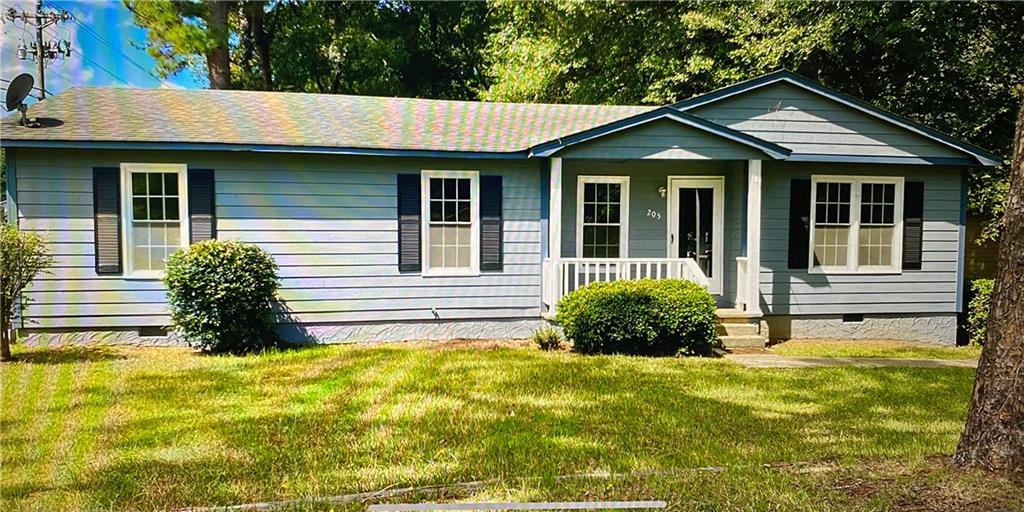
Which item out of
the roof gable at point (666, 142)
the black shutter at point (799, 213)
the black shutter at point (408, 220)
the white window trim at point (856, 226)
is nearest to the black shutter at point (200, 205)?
the black shutter at point (408, 220)

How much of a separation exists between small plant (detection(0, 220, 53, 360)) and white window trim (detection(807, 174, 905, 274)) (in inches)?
415

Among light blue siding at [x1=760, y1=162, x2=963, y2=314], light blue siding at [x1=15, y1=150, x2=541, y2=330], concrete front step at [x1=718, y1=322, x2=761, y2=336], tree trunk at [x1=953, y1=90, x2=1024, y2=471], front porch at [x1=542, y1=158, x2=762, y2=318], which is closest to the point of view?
tree trunk at [x1=953, y1=90, x2=1024, y2=471]

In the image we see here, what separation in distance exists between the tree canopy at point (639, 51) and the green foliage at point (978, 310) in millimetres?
2362

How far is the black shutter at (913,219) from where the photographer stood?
9.81 meters

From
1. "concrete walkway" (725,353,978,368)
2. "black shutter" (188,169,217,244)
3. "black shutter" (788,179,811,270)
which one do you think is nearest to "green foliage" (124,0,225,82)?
"black shutter" (188,169,217,244)

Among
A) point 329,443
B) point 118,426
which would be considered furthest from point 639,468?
point 118,426

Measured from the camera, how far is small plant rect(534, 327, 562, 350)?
8312 mm

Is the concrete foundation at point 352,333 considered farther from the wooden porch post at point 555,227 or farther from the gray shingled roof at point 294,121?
the gray shingled roof at point 294,121

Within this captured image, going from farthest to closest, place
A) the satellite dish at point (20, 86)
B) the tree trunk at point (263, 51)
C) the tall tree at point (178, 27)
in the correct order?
the tree trunk at point (263, 51), the tall tree at point (178, 27), the satellite dish at point (20, 86)

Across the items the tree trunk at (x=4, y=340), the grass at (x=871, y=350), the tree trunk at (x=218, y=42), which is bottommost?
the grass at (x=871, y=350)

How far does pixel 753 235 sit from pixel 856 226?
2.14 meters

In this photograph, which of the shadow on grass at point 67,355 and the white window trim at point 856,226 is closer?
the shadow on grass at point 67,355

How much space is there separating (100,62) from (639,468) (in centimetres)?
338

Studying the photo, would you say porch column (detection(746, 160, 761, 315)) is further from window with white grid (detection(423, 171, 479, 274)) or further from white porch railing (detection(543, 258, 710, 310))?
window with white grid (detection(423, 171, 479, 274))
